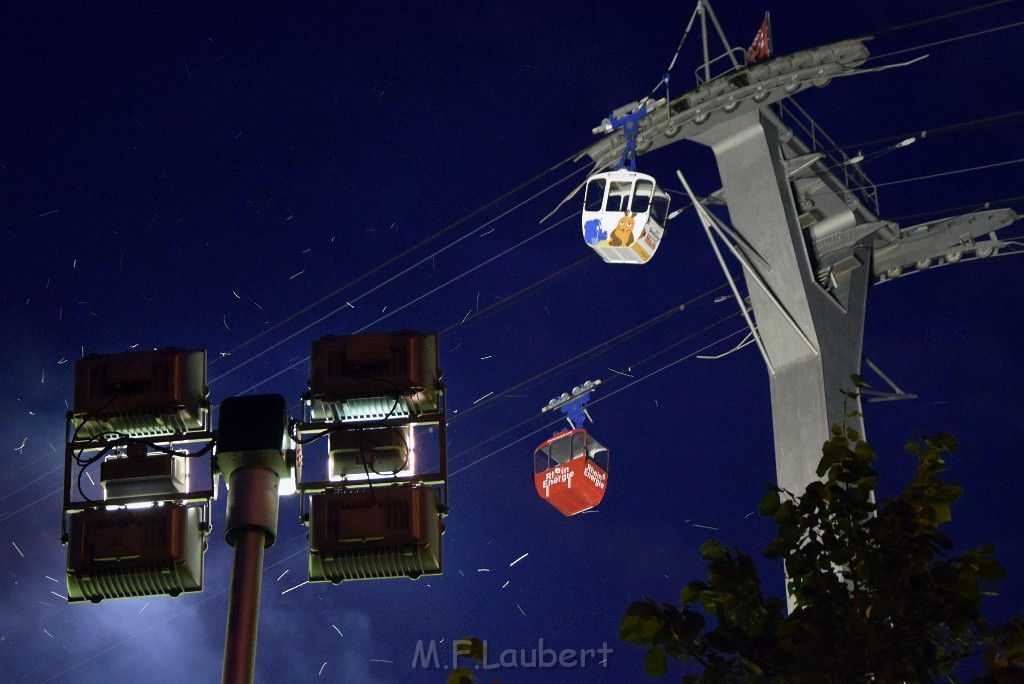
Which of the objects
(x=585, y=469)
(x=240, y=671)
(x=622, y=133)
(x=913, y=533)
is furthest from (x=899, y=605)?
(x=585, y=469)

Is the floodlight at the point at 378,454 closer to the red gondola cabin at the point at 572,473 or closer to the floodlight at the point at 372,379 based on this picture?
the floodlight at the point at 372,379

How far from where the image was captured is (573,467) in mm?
28359

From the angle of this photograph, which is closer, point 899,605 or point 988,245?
point 899,605

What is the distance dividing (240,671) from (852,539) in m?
2.80

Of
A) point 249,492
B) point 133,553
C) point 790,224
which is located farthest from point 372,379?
point 790,224

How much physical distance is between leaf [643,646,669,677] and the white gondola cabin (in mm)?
17010

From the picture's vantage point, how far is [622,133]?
73.9ft

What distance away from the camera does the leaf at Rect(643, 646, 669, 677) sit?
6047mm

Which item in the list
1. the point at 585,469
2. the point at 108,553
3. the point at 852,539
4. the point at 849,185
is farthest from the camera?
the point at 585,469

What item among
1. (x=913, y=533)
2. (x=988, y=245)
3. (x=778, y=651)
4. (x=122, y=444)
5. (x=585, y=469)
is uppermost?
(x=988, y=245)

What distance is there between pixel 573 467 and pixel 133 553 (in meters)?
20.5

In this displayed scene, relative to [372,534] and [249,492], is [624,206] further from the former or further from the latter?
[249,492]

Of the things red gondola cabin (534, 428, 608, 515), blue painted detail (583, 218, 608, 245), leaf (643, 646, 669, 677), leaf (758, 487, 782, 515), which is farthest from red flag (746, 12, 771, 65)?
leaf (643, 646, 669, 677)

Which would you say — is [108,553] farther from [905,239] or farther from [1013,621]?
[905,239]
